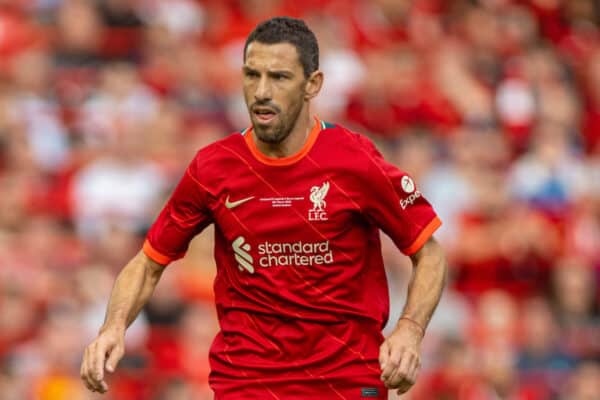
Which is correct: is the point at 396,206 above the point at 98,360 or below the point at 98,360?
above

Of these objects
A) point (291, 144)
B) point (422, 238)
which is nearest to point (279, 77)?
point (291, 144)

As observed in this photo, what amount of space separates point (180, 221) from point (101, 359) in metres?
0.74

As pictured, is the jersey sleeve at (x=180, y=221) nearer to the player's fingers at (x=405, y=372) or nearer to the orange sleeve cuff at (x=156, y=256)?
the orange sleeve cuff at (x=156, y=256)

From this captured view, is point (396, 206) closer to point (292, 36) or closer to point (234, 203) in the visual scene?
point (234, 203)

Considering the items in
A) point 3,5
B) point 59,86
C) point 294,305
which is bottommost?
point 294,305

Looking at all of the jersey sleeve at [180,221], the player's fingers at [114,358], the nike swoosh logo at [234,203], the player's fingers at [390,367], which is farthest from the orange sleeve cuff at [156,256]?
the player's fingers at [390,367]

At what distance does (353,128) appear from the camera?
12828mm

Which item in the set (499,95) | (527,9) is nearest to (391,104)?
(499,95)

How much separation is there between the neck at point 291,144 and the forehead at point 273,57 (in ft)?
0.73

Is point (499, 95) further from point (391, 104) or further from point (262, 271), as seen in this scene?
point (262, 271)

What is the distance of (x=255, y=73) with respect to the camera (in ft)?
18.8

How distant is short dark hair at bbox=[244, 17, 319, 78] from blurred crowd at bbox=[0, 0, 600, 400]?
15.9 feet

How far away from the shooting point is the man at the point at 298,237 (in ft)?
19.0

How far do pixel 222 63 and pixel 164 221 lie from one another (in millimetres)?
7562
